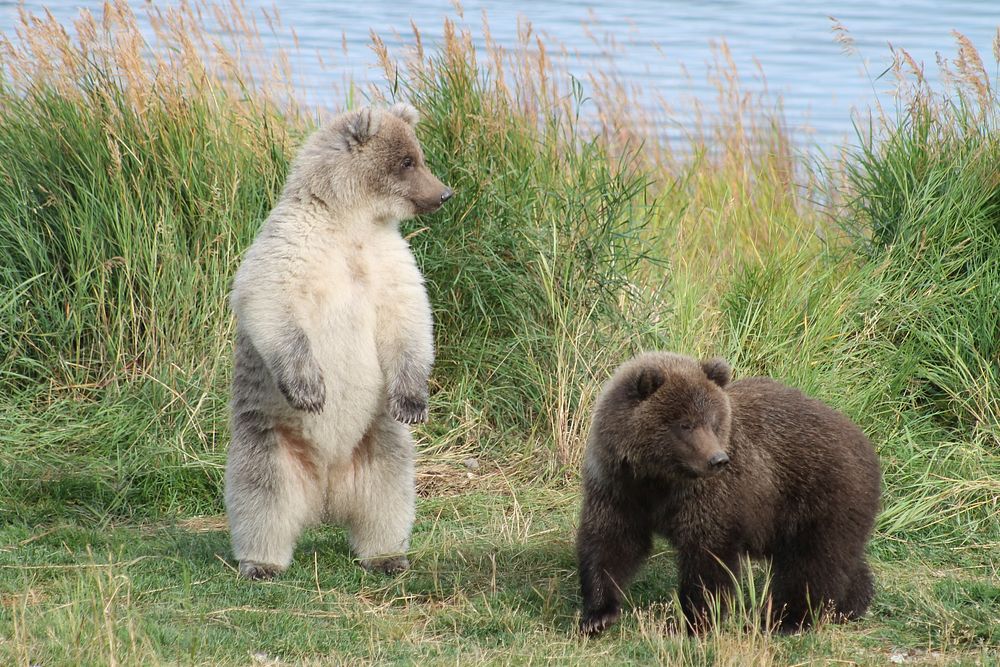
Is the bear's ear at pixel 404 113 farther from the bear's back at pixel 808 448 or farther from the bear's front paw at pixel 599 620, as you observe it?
the bear's front paw at pixel 599 620

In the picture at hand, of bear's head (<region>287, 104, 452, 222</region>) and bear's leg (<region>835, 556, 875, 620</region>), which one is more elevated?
bear's head (<region>287, 104, 452, 222</region>)

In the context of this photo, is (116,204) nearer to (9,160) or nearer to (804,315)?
(9,160)

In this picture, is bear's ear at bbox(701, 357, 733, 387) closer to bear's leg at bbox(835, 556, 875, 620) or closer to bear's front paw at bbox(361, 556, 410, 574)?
bear's leg at bbox(835, 556, 875, 620)

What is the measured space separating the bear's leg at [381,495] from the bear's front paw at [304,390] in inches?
16.6

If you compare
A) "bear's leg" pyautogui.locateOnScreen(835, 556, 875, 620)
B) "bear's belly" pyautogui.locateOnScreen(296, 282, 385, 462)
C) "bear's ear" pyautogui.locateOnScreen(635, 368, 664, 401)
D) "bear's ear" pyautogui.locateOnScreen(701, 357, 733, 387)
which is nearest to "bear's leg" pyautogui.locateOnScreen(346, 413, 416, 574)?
"bear's belly" pyautogui.locateOnScreen(296, 282, 385, 462)

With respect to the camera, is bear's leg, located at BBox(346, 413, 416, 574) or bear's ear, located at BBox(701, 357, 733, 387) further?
bear's leg, located at BBox(346, 413, 416, 574)

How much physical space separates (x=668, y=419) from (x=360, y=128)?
1.95 metres

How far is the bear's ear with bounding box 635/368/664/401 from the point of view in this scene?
5094 mm

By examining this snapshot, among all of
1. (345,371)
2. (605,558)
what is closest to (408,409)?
(345,371)

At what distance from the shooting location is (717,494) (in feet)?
16.7

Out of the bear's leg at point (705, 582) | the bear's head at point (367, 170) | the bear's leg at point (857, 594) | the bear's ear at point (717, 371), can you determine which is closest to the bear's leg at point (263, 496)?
the bear's head at point (367, 170)

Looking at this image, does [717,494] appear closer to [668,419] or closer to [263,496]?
[668,419]

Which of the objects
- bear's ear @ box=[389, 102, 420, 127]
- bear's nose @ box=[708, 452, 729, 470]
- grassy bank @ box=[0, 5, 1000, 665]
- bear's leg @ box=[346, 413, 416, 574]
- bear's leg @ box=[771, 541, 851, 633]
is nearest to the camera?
bear's nose @ box=[708, 452, 729, 470]

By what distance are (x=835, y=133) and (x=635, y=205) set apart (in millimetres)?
7159
